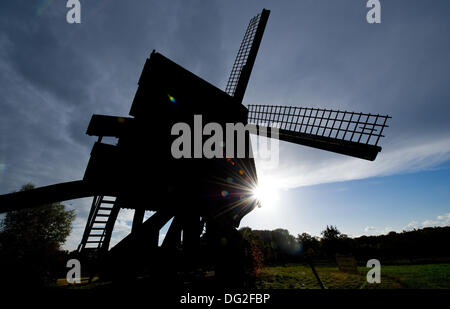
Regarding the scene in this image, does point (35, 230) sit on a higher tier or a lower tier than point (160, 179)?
lower

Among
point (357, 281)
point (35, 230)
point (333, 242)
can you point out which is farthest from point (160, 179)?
point (333, 242)

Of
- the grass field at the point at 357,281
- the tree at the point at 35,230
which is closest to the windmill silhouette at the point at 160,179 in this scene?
the grass field at the point at 357,281

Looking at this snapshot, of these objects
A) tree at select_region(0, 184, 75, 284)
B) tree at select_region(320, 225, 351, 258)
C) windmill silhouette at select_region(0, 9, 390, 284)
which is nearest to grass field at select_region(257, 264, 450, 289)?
windmill silhouette at select_region(0, 9, 390, 284)

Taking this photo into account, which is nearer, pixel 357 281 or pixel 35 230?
pixel 357 281

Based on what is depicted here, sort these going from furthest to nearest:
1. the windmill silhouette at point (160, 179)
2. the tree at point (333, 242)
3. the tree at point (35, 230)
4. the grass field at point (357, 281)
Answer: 1. the tree at point (333, 242)
2. the tree at point (35, 230)
3. the grass field at point (357, 281)
4. the windmill silhouette at point (160, 179)

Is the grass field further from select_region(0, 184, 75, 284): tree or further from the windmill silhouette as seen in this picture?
select_region(0, 184, 75, 284): tree

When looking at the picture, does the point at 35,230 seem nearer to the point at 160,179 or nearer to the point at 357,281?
the point at 160,179

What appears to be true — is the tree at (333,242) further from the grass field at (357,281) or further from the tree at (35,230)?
the tree at (35,230)

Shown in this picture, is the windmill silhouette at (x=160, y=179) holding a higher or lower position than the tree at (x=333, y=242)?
higher

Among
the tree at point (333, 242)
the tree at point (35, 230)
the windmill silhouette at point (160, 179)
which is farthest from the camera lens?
the tree at point (333, 242)

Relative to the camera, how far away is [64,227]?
99.9ft

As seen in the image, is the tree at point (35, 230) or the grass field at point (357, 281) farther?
the tree at point (35, 230)

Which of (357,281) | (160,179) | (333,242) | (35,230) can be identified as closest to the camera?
(160,179)
